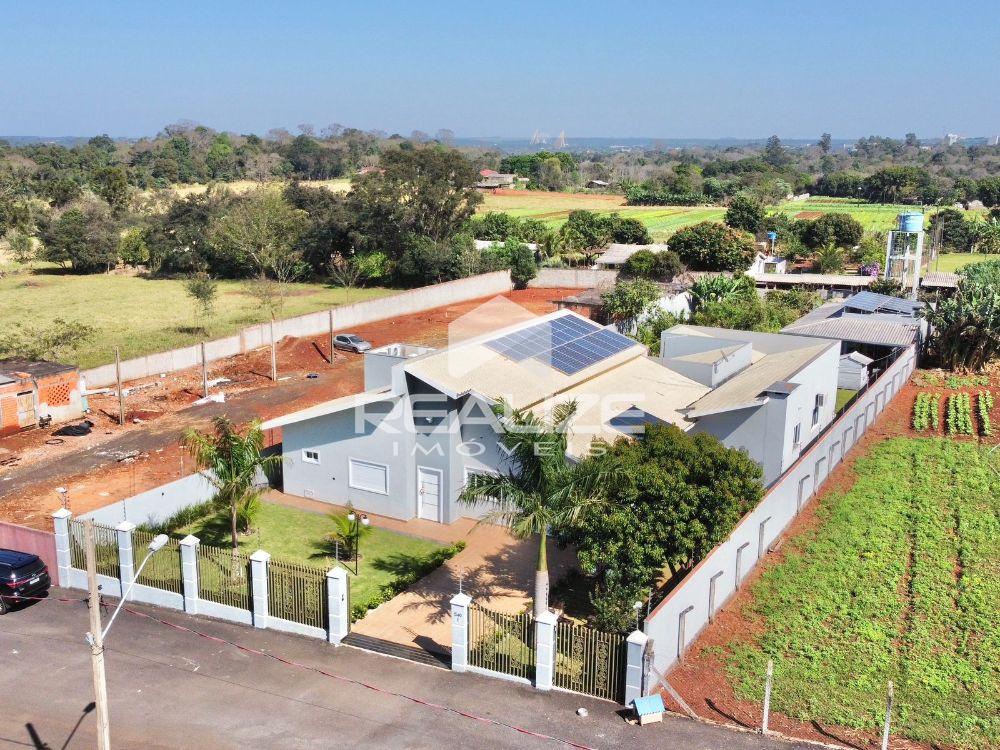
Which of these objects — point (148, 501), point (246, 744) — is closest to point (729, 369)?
point (148, 501)

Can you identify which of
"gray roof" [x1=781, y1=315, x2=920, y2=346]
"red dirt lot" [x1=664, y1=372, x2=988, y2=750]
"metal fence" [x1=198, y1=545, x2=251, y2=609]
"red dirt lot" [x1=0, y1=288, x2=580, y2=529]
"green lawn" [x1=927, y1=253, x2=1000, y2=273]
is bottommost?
"red dirt lot" [x1=0, y1=288, x2=580, y2=529]

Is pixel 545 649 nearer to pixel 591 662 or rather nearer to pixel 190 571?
pixel 591 662

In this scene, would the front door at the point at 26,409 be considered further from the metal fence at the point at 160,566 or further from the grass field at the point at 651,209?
the grass field at the point at 651,209

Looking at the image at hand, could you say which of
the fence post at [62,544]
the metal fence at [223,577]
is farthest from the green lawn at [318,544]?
the fence post at [62,544]

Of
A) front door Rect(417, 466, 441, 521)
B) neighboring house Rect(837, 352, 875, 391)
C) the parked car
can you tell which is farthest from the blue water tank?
front door Rect(417, 466, 441, 521)

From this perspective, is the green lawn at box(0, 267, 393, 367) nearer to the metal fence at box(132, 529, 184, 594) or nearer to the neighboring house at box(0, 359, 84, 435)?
the neighboring house at box(0, 359, 84, 435)

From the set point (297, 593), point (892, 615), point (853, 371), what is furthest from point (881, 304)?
point (297, 593)
